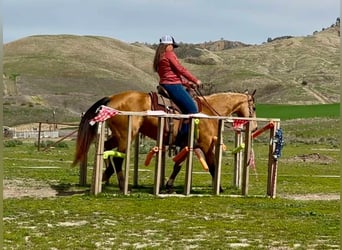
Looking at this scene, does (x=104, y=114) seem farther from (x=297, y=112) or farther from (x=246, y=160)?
(x=297, y=112)

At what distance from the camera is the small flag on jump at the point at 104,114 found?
1309 cm

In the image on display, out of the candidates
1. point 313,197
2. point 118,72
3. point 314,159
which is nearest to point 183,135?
point 313,197

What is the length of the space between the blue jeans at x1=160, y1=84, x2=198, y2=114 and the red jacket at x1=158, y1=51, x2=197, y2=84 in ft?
0.33

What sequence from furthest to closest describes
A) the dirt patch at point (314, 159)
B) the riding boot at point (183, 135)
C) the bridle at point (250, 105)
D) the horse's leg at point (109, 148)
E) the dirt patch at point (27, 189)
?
the dirt patch at point (314, 159) → the bridle at point (250, 105) → the horse's leg at point (109, 148) → the riding boot at point (183, 135) → the dirt patch at point (27, 189)

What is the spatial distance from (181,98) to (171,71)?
57 cm

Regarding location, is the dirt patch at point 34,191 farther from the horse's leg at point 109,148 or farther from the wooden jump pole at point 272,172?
the horse's leg at point 109,148

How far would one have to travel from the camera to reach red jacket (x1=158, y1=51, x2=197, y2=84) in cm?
1342

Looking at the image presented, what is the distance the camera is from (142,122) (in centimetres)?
1365

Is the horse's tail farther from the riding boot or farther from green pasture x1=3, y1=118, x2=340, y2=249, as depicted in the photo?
the riding boot

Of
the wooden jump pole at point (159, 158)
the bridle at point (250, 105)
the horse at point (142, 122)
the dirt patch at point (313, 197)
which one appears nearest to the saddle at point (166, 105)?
the horse at point (142, 122)

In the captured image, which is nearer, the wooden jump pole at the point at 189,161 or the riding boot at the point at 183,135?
the wooden jump pole at the point at 189,161

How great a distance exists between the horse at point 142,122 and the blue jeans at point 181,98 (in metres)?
0.32

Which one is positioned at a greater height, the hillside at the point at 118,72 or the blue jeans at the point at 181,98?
the hillside at the point at 118,72

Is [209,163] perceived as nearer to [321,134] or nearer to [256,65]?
[321,134]
